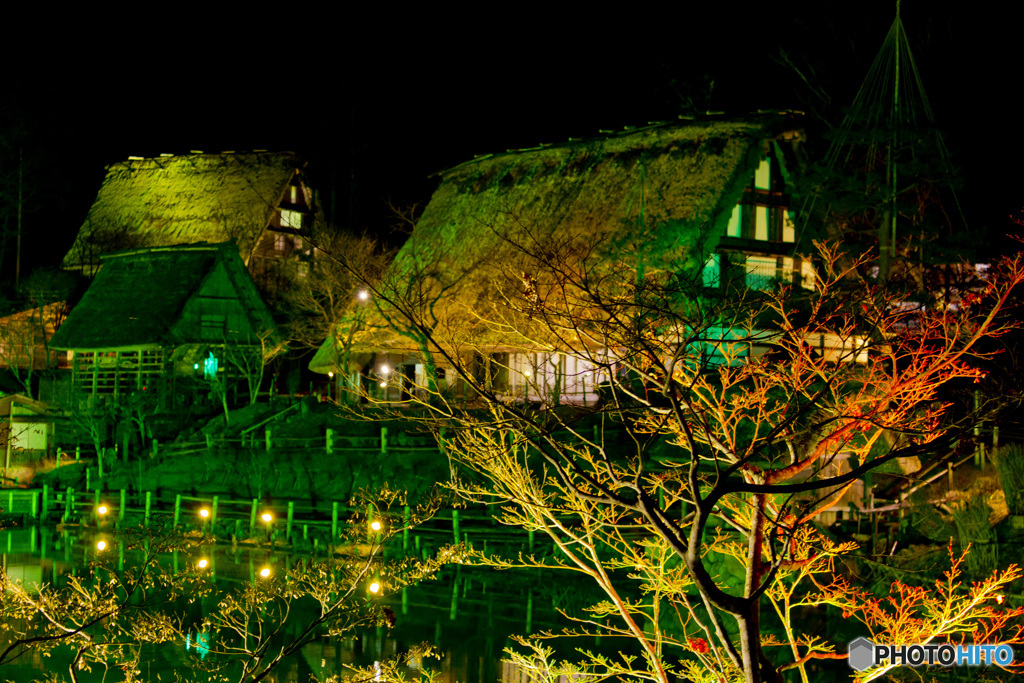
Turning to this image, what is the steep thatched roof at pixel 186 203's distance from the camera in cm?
3209

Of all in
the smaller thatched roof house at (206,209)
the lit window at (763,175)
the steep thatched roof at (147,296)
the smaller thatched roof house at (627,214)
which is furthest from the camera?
the smaller thatched roof house at (206,209)

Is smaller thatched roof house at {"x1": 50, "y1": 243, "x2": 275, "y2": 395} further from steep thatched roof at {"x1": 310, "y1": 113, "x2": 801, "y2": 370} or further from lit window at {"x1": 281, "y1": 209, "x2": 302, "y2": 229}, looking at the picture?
steep thatched roof at {"x1": 310, "y1": 113, "x2": 801, "y2": 370}

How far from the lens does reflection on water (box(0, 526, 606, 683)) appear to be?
13.0 m

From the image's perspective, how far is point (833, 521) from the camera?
16.6 meters

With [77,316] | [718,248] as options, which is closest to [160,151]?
[77,316]

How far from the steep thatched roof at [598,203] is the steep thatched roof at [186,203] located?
27.0 feet

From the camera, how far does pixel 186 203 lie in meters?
33.4

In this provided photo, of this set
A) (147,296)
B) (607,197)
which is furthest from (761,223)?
(147,296)

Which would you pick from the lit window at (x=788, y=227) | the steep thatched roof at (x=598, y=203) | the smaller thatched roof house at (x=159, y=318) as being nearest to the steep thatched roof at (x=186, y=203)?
the smaller thatched roof house at (x=159, y=318)

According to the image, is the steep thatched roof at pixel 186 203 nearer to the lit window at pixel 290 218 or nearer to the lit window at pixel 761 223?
the lit window at pixel 290 218

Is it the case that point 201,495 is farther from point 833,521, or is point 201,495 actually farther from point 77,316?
point 833,521

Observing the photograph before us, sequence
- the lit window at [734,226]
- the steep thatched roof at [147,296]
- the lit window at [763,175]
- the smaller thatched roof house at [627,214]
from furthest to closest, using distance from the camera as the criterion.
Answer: the steep thatched roof at [147,296] → the lit window at [763,175] → the lit window at [734,226] → the smaller thatched roof house at [627,214]

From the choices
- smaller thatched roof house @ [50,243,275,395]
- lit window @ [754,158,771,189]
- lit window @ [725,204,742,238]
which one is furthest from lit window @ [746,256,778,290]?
smaller thatched roof house @ [50,243,275,395]

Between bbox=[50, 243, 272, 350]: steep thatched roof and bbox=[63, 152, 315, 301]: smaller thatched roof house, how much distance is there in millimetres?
1462
